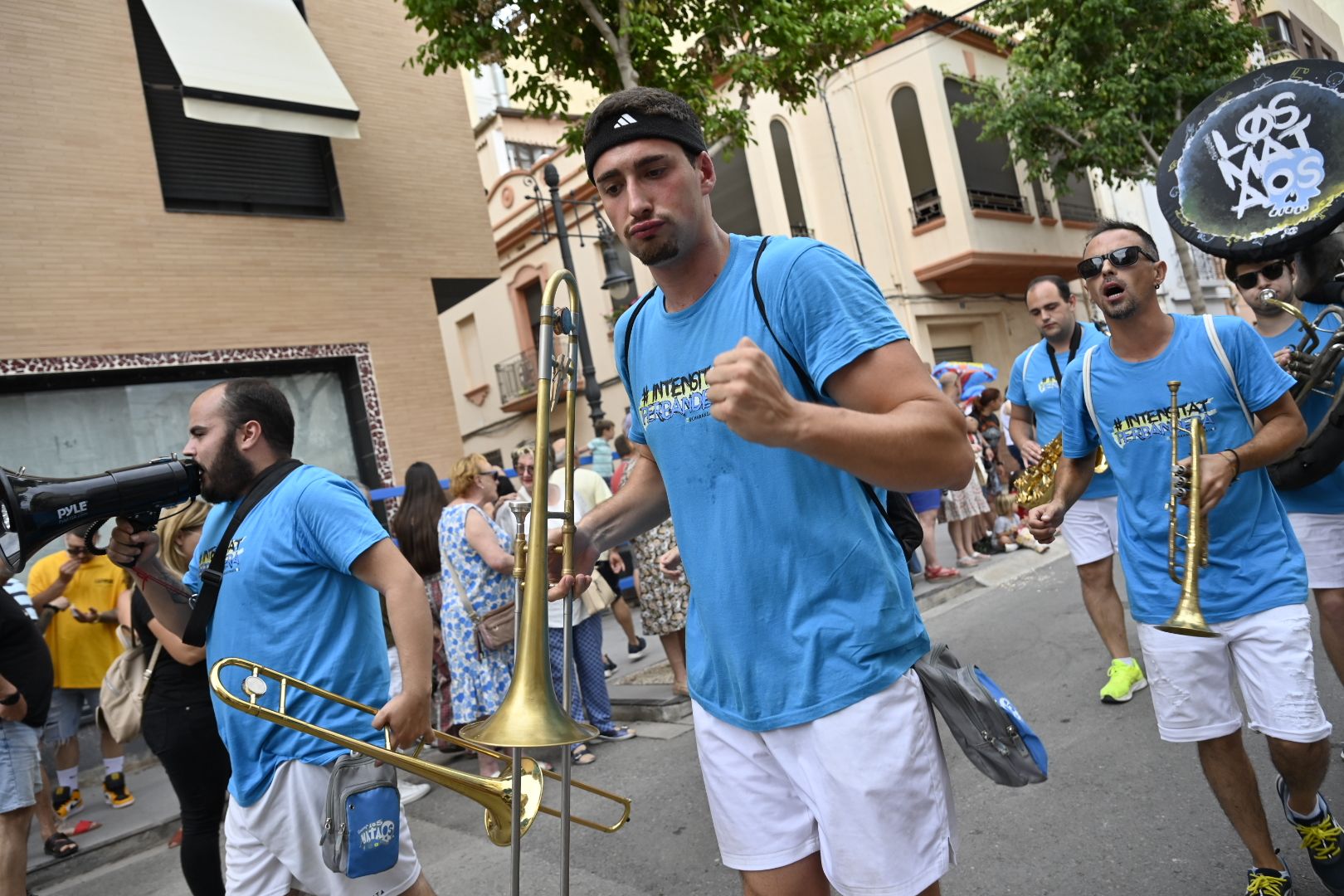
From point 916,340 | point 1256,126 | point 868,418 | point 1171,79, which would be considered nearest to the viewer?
point 868,418

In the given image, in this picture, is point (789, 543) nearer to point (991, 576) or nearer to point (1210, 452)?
point (1210, 452)

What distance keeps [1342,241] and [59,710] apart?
25.5 feet

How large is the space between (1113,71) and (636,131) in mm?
18684

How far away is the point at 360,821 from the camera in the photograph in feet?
8.57

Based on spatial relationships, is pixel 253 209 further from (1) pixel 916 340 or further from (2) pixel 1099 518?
(1) pixel 916 340

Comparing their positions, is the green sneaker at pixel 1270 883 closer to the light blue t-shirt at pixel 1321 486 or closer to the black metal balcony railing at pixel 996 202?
the light blue t-shirt at pixel 1321 486

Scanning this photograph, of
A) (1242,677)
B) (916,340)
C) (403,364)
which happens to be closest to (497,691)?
(1242,677)

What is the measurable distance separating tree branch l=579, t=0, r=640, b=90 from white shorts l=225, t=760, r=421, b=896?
749cm

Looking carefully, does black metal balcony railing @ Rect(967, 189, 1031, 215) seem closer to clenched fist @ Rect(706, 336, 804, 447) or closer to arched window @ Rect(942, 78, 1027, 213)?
arched window @ Rect(942, 78, 1027, 213)

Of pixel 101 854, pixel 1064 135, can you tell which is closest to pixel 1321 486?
pixel 101 854

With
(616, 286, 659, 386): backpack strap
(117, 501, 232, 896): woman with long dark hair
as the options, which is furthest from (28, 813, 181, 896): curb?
(616, 286, 659, 386): backpack strap

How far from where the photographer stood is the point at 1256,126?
11.9 ft

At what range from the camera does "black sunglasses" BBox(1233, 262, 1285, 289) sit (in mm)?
3920

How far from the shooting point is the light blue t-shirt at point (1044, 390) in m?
5.22
